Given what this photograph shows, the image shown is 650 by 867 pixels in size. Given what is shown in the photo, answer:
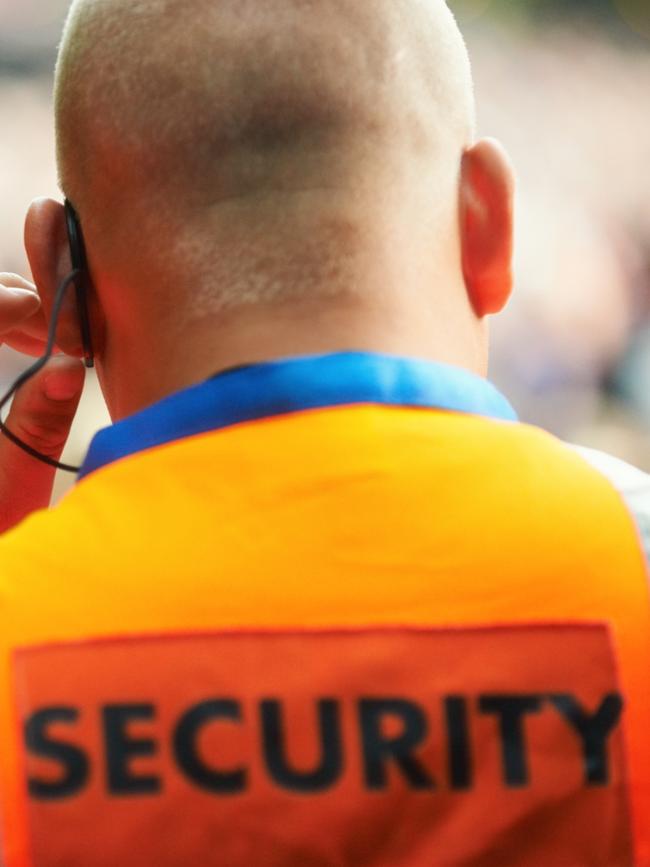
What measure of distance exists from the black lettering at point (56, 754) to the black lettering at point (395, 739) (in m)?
0.16

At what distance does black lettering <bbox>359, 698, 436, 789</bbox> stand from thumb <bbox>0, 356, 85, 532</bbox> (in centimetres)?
61

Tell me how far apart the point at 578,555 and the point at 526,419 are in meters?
2.55

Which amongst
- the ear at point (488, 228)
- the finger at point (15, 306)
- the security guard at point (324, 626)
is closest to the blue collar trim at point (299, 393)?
the security guard at point (324, 626)

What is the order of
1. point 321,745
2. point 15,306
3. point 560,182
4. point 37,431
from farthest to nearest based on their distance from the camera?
point 560,182 → point 37,431 → point 15,306 → point 321,745

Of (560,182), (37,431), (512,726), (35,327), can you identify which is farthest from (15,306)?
(560,182)

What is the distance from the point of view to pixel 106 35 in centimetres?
87

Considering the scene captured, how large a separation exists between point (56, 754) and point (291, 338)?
28cm

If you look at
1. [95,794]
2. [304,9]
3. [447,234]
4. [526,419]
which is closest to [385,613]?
[95,794]

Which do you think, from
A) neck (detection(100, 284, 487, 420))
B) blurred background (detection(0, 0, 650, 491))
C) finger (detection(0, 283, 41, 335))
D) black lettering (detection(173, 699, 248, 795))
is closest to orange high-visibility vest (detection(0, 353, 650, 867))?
black lettering (detection(173, 699, 248, 795))

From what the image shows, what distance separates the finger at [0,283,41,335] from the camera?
1098 mm

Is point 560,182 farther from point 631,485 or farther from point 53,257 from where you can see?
point 631,485

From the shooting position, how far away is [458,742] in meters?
0.63

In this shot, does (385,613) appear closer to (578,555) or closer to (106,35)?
(578,555)

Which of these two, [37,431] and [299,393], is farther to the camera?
[37,431]
